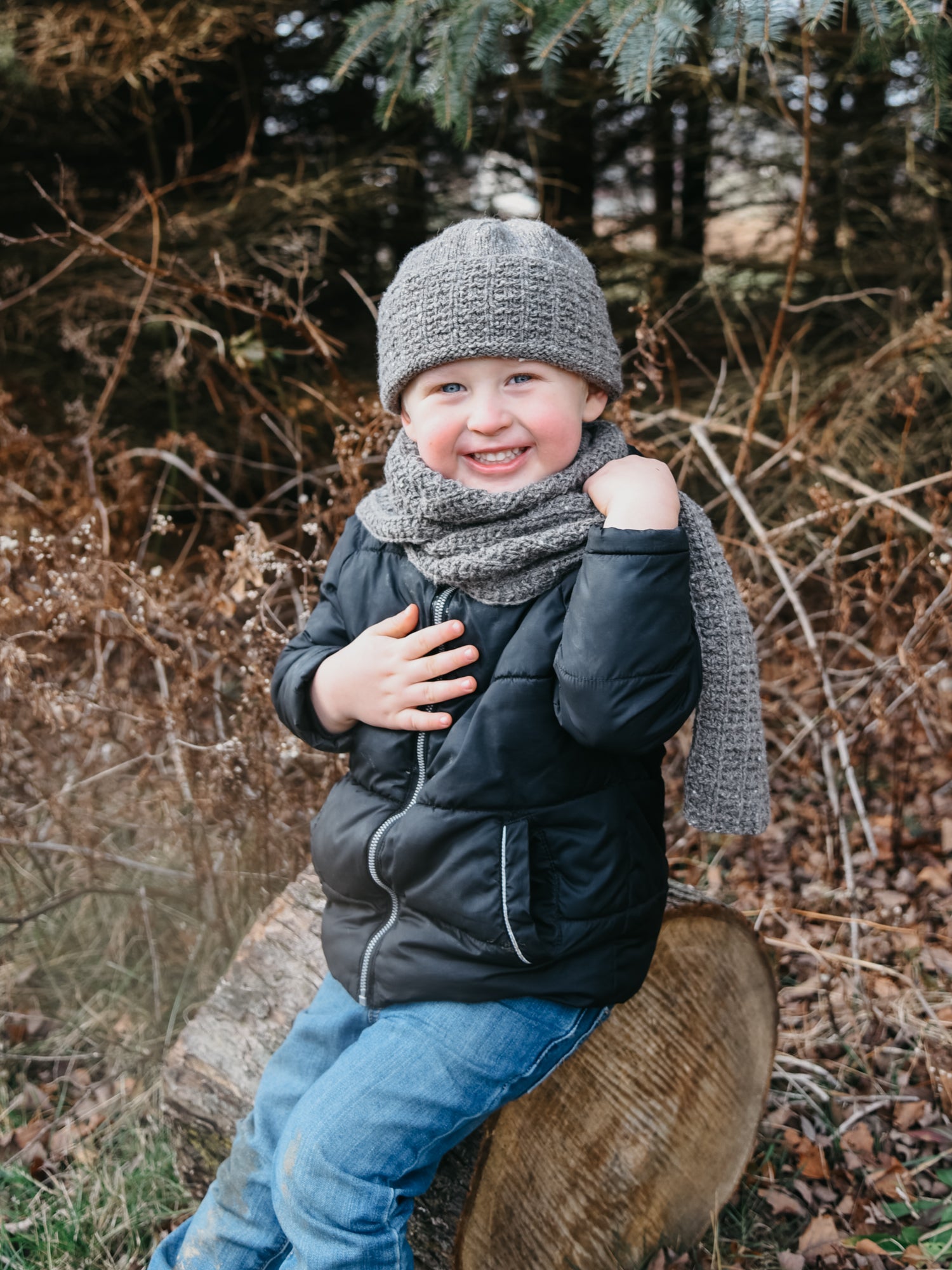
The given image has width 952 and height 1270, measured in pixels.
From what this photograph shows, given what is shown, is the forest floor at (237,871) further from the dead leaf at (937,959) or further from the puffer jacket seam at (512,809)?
the puffer jacket seam at (512,809)

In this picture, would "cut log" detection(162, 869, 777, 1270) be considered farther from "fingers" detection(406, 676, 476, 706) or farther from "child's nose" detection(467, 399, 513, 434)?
"child's nose" detection(467, 399, 513, 434)

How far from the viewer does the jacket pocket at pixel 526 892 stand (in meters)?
1.59

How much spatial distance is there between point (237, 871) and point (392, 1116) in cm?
146

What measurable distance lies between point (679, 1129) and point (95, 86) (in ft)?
15.4

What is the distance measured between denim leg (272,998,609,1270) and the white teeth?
2.92 feet

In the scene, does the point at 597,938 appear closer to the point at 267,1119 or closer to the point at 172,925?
the point at 267,1119

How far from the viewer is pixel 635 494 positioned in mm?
1598

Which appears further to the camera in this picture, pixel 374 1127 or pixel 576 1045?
pixel 576 1045

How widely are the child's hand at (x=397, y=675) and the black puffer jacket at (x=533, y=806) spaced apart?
0.13ft

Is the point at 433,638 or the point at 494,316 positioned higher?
the point at 494,316

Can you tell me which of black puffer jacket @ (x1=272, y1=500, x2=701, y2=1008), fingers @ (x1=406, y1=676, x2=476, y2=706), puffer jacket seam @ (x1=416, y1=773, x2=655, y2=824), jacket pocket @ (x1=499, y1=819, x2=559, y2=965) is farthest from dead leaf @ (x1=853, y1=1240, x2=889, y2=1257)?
fingers @ (x1=406, y1=676, x2=476, y2=706)

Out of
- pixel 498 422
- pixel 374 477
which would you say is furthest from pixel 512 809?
pixel 374 477

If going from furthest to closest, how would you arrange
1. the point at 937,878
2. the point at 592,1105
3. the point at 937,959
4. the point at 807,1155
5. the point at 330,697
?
the point at 937,878, the point at 937,959, the point at 807,1155, the point at 592,1105, the point at 330,697

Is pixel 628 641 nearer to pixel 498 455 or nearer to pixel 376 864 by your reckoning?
pixel 498 455
